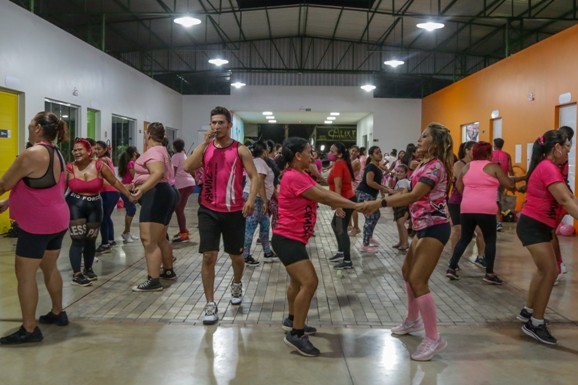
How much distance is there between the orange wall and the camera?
1164cm

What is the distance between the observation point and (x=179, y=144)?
29.0 feet

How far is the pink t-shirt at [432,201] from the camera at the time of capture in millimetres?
3881

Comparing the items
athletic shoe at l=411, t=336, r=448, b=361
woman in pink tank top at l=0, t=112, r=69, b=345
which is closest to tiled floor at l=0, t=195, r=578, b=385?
athletic shoe at l=411, t=336, r=448, b=361

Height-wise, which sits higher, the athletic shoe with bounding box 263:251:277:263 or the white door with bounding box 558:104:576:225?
the white door with bounding box 558:104:576:225

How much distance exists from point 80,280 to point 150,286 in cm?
85

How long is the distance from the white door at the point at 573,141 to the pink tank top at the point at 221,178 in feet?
27.7

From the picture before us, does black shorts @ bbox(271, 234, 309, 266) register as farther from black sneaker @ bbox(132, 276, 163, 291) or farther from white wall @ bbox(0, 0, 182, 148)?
white wall @ bbox(0, 0, 182, 148)

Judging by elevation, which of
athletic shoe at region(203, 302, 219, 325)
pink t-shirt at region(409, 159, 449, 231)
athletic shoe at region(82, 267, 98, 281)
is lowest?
athletic shoe at region(203, 302, 219, 325)

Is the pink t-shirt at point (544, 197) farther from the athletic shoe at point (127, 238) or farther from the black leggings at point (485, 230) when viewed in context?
the athletic shoe at point (127, 238)

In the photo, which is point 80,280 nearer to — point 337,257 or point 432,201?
point 337,257

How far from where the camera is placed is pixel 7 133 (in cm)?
981

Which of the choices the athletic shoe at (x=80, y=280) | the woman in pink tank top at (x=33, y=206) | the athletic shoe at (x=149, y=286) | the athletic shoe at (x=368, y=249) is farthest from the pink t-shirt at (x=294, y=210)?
the athletic shoe at (x=368, y=249)

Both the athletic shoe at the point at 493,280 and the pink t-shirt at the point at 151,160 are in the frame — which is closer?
the pink t-shirt at the point at 151,160

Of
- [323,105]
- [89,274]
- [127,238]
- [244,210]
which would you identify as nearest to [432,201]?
[244,210]
